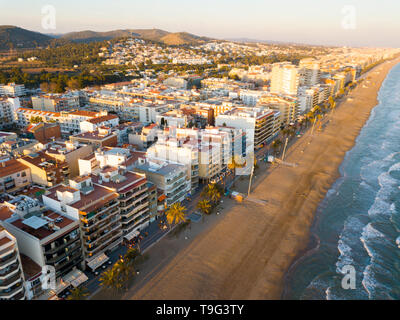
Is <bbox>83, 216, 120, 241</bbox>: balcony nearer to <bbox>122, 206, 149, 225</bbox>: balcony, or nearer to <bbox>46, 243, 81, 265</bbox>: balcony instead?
<bbox>46, 243, 81, 265</bbox>: balcony

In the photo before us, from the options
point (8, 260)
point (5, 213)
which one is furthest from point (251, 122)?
point (8, 260)

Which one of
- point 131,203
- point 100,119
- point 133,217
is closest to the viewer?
point 131,203

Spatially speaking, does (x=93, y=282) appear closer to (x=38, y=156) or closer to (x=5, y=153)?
(x=38, y=156)

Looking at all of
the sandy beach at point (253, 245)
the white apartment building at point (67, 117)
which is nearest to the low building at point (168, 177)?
the sandy beach at point (253, 245)

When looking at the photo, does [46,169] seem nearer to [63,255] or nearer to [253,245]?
[63,255]

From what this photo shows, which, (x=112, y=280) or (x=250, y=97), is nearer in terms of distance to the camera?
(x=112, y=280)
